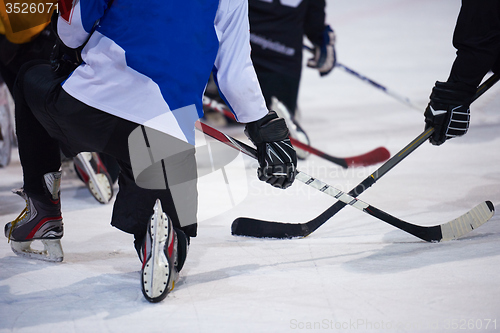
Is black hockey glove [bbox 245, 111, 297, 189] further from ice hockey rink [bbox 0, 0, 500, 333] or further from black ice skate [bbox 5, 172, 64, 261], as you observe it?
black ice skate [bbox 5, 172, 64, 261]

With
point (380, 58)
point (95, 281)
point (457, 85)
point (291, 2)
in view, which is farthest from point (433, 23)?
point (95, 281)

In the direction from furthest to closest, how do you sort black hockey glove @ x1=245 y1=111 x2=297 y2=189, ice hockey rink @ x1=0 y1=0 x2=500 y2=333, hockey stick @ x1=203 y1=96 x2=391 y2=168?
1. hockey stick @ x1=203 y1=96 x2=391 y2=168
2. black hockey glove @ x1=245 y1=111 x2=297 y2=189
3. ice hockey rink @ x1=0 y1=0 x2=500 y2=333

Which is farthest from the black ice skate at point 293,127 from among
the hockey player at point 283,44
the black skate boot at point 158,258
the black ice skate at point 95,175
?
the black skate boot at point 158,258

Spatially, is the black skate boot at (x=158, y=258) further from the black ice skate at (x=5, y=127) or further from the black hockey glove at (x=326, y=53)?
the black hockey glove at (x=326, y=53)

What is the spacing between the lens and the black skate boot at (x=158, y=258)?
1204 mm

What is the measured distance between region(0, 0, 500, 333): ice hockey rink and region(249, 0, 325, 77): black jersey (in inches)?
22.6

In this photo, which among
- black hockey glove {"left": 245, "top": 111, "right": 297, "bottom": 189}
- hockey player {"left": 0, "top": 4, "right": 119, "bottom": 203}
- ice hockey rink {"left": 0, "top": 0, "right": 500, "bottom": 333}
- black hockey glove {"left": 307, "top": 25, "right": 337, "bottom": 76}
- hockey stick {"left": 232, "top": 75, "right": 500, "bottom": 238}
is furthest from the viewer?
black hockey glove {"left": 307, "top": 25, "right": 337, "bottom": 76}

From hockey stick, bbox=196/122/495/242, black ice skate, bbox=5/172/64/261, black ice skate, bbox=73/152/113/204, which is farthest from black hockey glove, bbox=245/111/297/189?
black ice skate, bbox=73/152/113/204

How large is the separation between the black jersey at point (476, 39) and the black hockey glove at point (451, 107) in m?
0.03

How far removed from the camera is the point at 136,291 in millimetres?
1316

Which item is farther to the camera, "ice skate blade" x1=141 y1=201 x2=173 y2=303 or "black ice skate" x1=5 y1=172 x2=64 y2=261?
"black ice skate" x1=5 y1=172 x2=64 y2=261

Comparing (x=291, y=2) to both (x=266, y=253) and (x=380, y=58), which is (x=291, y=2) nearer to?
(x=266, y=253)

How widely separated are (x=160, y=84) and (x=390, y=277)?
0.75 m

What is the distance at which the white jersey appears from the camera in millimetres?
1186
